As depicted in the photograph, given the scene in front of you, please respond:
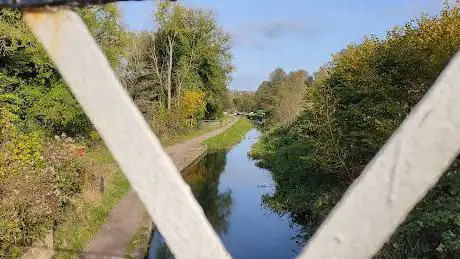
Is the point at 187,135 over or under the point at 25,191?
under

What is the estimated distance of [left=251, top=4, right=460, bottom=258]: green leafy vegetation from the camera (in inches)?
265

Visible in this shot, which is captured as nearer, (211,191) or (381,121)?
(381,121)

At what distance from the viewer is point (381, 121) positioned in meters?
→ 9.19

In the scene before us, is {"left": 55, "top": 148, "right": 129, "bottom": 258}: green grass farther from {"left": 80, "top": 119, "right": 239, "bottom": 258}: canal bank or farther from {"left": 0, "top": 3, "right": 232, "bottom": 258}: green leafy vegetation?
{"left": 80, "top": 119, "right": 239, "bottom": 258}: canal bank

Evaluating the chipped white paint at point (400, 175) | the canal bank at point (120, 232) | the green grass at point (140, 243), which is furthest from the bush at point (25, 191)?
the chipped white paint at point (400, 175)

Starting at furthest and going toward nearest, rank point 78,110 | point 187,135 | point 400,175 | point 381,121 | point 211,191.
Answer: point 187,135 < point 211,191 < point 78,110 < point 381,121 < point 400,175

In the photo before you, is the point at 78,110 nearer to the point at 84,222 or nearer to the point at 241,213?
the point at 241,213

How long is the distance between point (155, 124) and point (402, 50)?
21.9m

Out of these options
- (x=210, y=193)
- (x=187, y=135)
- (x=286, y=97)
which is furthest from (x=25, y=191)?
(x=286, y=97)

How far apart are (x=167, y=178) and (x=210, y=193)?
57.2ft

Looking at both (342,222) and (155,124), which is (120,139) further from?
→ (155,124)

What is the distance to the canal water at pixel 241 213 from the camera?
11344 millimetres

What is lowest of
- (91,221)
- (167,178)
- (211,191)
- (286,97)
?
(286,97)

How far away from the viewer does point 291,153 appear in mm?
20016
